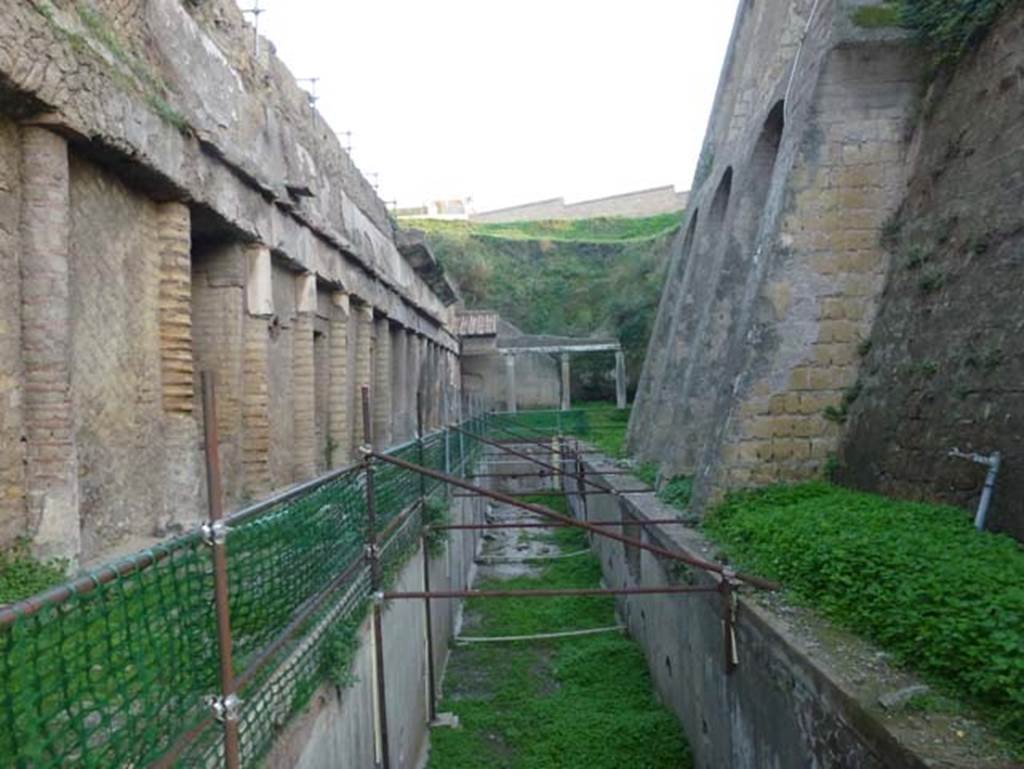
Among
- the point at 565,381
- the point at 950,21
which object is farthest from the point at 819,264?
the point at 565,381

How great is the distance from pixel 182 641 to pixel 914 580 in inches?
130

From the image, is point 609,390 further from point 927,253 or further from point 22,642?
point 22,642

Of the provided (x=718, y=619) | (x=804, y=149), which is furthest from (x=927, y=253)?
(x=718, y=619)

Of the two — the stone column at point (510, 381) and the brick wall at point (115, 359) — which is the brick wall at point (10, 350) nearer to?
the brick wall at point (115, 359)

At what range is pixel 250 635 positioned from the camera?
3268 mm

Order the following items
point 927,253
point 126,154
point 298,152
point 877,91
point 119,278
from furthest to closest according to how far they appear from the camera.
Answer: point 298,152
point 877,91
point 927,253
point 119,278
point 126,154

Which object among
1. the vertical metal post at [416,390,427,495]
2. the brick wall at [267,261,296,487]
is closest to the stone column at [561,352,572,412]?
the brick wall at [267,261,296,487]

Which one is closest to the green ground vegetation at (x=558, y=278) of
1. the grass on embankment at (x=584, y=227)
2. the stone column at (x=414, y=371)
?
the grass on embankment at (x=584, y=227)

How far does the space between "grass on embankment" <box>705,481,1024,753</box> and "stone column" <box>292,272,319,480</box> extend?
5.22 metres

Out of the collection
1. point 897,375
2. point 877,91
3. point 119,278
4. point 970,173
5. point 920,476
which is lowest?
point 920,476

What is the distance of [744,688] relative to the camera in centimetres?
463

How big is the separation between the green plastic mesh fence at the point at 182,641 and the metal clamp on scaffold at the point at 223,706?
0.05 m

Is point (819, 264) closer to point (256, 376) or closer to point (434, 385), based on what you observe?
point (256, 376)

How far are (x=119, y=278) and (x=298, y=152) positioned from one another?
378cm
